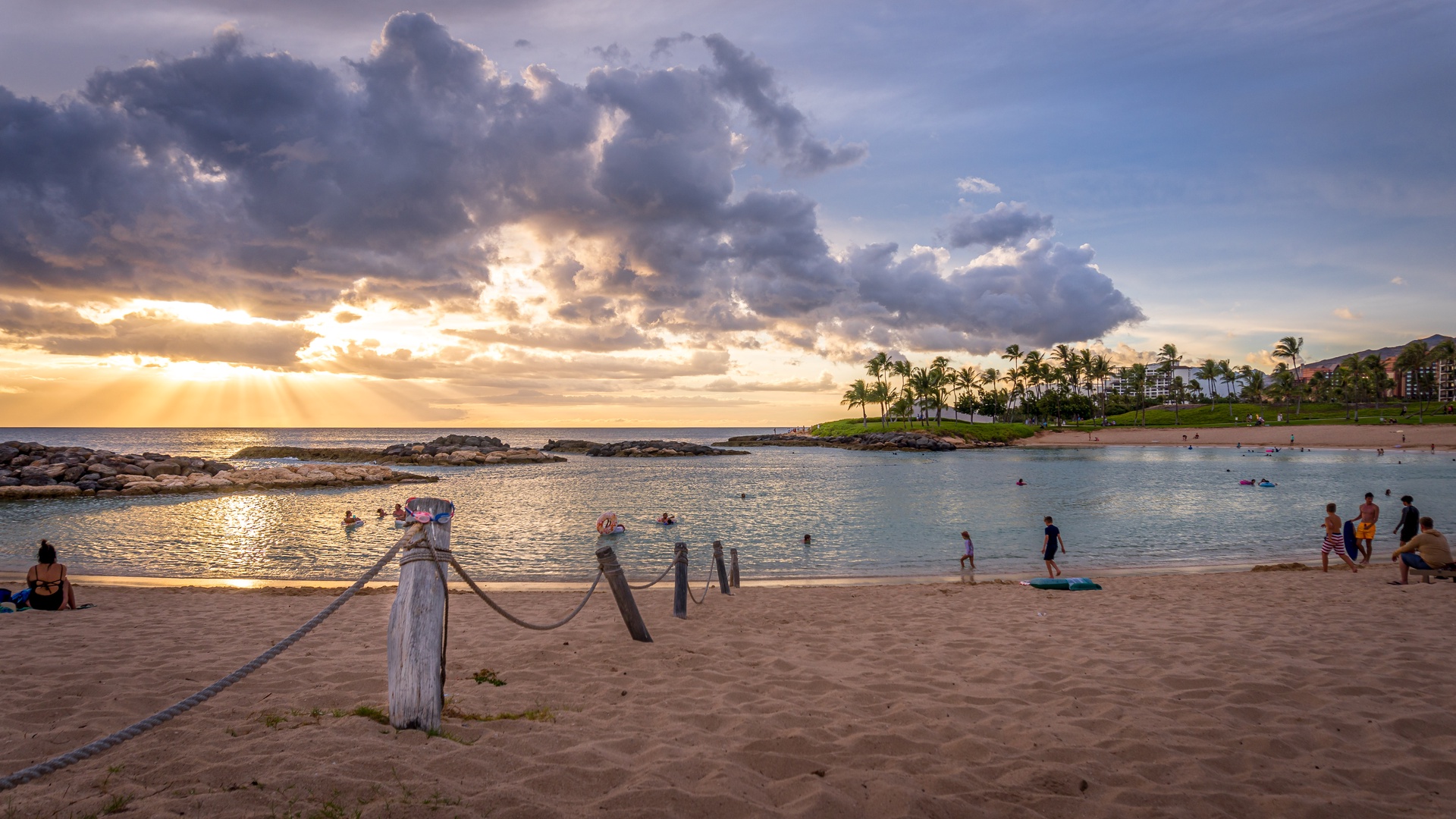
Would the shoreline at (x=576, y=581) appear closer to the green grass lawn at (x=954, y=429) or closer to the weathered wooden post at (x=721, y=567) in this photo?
the weathered wooden post at (x=721, y=567)

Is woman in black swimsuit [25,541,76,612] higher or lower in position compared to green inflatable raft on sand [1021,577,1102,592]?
higher

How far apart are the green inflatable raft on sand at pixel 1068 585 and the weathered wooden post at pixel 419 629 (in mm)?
13212

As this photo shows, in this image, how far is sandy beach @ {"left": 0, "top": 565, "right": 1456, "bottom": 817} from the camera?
405cm

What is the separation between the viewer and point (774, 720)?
5.59 metres

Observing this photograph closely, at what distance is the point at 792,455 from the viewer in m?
89.1

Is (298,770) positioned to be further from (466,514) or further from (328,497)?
(328,497)

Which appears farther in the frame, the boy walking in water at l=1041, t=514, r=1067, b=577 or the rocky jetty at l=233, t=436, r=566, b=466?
the rocky jetty at l=233, t=436, r=566, b=466

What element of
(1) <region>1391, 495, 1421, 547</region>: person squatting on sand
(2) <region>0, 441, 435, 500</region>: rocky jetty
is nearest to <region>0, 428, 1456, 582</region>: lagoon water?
(1) <region>1391, 495, 1421, 547</region>: person squatting on sand

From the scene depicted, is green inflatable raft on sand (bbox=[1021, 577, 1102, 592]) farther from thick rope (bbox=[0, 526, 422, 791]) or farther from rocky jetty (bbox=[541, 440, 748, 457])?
rocky jetty (bbox=[541, 440, 748, 457])

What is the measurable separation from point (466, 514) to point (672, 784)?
2945 cm

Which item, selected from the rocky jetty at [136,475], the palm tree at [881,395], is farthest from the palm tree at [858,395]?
the rocky jetty at [136,475]

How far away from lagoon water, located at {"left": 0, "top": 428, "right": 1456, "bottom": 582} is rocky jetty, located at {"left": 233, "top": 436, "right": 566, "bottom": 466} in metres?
16.9

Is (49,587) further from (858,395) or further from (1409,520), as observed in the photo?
(858,395)

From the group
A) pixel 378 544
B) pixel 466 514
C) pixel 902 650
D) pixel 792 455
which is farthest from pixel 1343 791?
pixel 792 455
